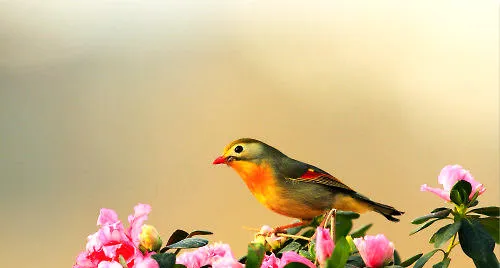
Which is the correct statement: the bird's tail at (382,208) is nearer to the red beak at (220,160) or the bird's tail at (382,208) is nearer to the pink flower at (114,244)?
the red beak at (220,160)

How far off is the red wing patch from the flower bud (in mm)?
359

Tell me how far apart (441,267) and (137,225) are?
292mm

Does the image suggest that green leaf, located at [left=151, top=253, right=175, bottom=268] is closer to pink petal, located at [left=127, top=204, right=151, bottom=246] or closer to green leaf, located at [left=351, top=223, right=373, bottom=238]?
pink petal, located at [left=127, top=204, right=151, bottom=246]

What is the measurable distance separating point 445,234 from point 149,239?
29 centimetres

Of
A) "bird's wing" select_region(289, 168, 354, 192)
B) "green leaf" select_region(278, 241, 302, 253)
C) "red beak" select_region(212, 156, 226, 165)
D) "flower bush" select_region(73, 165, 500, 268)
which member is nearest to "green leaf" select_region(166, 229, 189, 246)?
"flower bush" select_region(73, 165, 500, 268)

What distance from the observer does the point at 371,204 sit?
35.2 inches

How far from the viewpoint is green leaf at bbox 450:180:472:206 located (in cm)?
60

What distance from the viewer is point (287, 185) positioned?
2.96 ft

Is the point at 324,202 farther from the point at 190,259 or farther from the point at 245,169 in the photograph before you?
the point at 190,259

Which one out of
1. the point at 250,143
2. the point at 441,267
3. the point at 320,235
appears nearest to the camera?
the point at 320,235

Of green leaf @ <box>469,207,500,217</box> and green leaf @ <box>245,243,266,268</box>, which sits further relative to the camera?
green leaf @ <box>469,207,500,217</box>

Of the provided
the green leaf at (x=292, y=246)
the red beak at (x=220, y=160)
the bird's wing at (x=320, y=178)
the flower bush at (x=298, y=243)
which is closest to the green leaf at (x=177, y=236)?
the flower bush at (x=298, y=243)

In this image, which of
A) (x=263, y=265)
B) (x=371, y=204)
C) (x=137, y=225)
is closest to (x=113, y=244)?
(x=137, y=225)

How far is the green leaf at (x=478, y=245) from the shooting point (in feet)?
1.86
